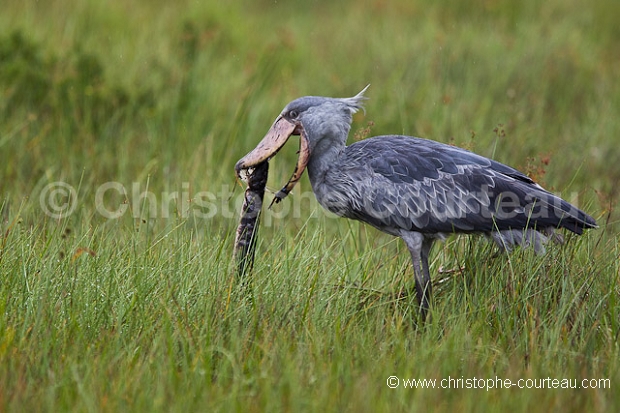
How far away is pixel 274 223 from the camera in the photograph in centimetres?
564

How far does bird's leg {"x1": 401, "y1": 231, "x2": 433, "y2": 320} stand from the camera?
14.1 feet

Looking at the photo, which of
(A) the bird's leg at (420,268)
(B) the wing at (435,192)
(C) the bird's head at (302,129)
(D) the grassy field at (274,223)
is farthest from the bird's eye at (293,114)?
(A) the bird's leg at (420,268)

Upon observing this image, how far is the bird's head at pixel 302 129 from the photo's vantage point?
454 cm

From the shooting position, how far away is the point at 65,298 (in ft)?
12.3

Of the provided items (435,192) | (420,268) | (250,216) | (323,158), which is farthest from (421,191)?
(250,216)

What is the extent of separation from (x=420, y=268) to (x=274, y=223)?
151 cm

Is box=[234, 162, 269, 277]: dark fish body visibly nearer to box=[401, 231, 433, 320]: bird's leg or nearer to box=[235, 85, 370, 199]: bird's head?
box=[235, 85, 370, 199]: bird's head

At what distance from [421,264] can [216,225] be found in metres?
1.55

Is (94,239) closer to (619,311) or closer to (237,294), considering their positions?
(237,294)

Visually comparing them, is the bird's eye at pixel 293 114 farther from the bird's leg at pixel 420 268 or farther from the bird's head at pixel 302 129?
the bird's leg at pixel 420 268

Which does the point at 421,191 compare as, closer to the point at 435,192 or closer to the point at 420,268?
the point at 435,192

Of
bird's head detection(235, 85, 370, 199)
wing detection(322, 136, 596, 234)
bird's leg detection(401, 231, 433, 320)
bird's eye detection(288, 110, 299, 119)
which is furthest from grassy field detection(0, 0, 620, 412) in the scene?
bird's eye detection(288, 110, 299, 119)

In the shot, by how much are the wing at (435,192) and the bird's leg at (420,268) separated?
5 centimetres

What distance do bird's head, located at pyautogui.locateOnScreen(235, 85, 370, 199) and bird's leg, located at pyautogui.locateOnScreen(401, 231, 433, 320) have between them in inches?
25.5
